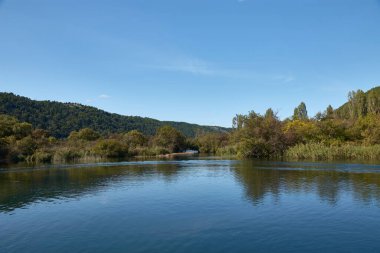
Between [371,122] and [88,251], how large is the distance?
222ft

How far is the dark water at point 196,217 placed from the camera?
13.5 m

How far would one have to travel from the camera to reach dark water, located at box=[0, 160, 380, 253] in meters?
13.5

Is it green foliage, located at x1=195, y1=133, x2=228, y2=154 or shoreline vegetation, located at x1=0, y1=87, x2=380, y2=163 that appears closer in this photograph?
shoreline vegetation, located at x1=0, y1=87, x2=380, y2=163

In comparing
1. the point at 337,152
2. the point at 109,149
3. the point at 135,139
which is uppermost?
the point at 135,139

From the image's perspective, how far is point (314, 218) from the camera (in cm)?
1714

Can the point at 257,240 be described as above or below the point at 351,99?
below

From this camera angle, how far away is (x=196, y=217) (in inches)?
701

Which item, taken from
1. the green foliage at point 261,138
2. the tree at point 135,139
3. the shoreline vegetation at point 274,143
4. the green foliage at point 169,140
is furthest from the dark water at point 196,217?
the green foliage at point 169,140

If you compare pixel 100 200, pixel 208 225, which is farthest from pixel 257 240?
pixel 100 200

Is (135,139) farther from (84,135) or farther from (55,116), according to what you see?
(55,116)

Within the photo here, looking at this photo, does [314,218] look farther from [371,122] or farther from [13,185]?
[371,122]

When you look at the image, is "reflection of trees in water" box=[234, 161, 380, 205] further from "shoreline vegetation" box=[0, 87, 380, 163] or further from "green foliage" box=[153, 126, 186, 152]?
"green foliage" box=[153, 126, 186, 152]

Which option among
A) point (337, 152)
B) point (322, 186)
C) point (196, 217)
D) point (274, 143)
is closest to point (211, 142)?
point (274, 143)

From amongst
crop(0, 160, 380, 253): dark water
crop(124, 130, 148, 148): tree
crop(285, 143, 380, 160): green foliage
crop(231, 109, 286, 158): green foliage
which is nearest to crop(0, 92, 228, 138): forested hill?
crop(124, 130, 148, 148): tree
